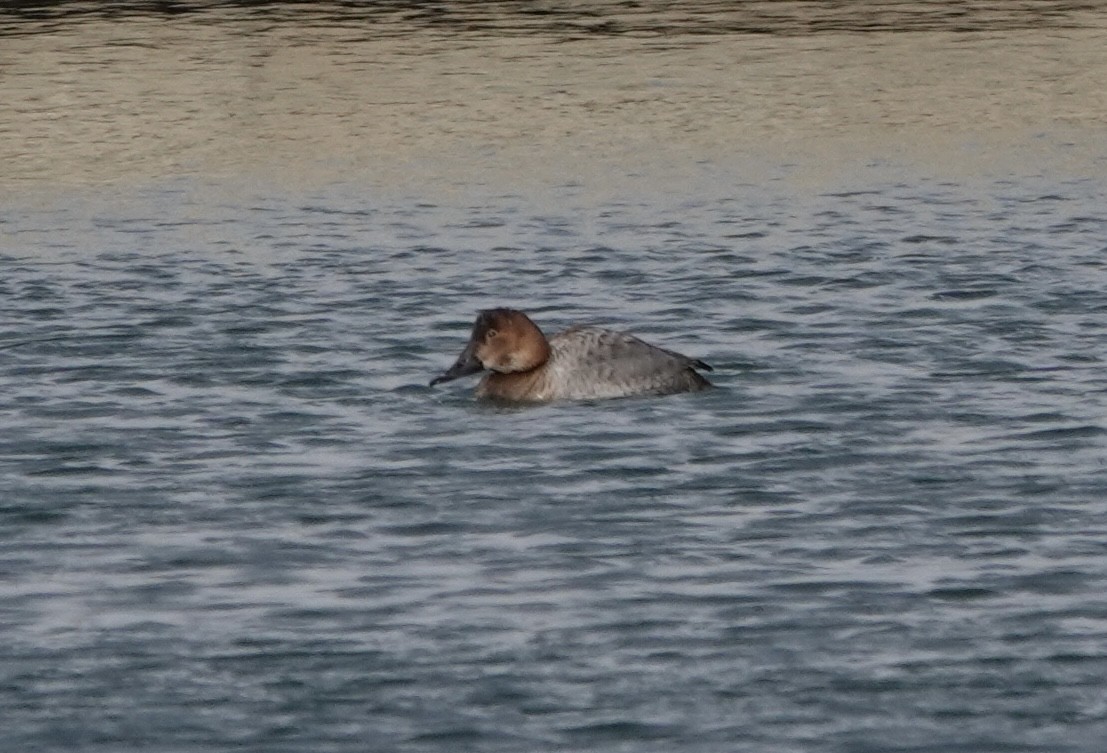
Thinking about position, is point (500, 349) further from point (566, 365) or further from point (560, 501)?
point (560, 501)

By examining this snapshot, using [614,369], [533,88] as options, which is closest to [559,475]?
[614,369]

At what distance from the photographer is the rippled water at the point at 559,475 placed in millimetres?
9234

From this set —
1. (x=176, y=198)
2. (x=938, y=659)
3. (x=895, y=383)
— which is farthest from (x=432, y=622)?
(x=176, y=198)

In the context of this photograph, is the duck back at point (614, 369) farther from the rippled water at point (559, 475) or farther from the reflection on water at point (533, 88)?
the reflection on water at point (533, 88)

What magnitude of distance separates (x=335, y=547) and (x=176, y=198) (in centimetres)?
1246

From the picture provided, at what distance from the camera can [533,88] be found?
1171 inches

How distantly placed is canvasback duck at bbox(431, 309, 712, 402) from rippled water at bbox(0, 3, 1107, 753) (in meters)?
0.16

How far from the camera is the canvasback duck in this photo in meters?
15.0

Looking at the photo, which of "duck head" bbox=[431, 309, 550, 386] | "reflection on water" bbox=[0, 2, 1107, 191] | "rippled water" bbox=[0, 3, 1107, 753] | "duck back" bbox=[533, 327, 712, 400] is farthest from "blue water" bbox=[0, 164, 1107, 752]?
"reflection on water" bbox=[0, 2, 1107, 191]

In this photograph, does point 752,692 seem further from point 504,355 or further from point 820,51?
point 820,51

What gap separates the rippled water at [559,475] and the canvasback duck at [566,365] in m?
0.16

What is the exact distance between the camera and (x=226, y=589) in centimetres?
1073

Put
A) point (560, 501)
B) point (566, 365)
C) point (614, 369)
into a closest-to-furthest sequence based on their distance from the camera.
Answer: point (560, 501), point (614, 369), point (566, 365)

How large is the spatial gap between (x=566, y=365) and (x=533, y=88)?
49.0ft
